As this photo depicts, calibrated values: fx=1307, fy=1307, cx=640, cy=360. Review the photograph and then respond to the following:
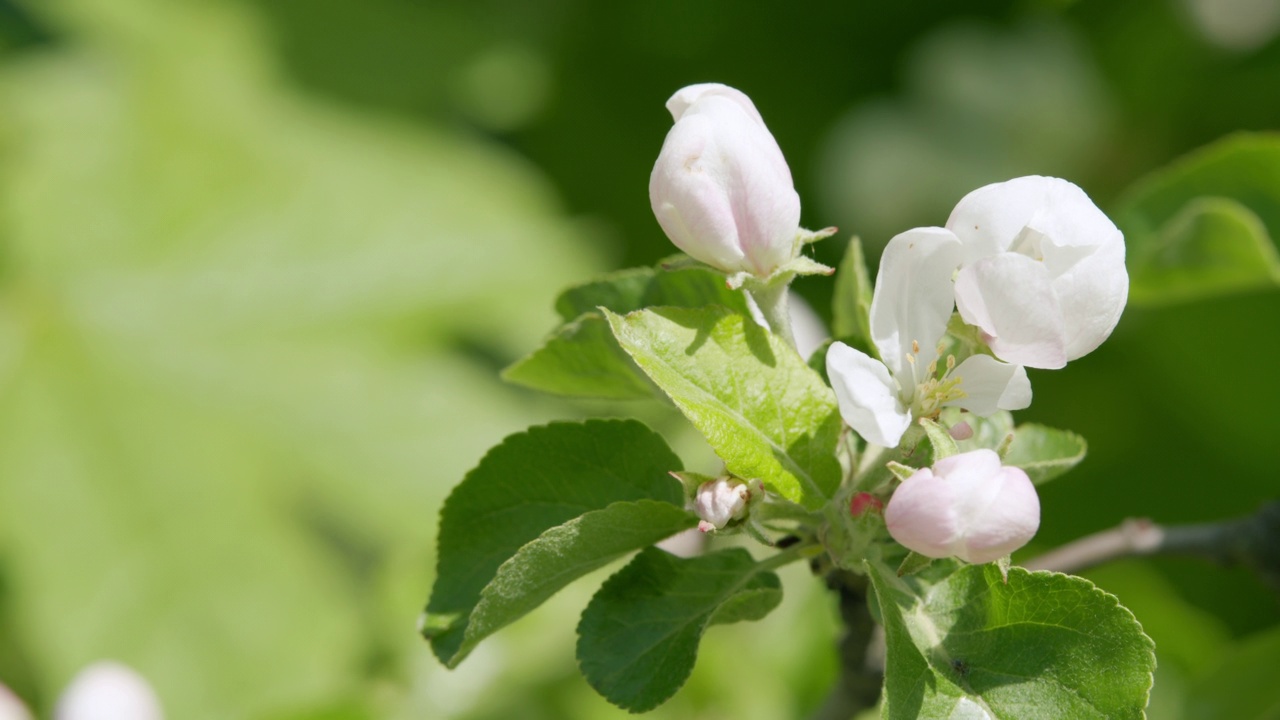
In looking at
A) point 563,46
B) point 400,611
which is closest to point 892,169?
point 563,46

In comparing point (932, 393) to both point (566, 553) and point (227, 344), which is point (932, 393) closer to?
point (566, 553)

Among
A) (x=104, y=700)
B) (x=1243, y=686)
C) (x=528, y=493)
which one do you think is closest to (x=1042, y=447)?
(x=528, y=493)

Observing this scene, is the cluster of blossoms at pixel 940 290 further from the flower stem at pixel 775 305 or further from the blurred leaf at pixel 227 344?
the blurred leaf at pixel 227 344

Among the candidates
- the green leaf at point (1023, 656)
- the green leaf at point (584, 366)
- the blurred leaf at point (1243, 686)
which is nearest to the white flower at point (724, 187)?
the green leaf at point (584, 366)

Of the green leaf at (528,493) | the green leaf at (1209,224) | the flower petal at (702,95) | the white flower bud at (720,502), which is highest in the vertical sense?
the flower petal at (702,95)

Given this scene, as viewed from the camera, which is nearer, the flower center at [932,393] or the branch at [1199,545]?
the flower center at [932,393]

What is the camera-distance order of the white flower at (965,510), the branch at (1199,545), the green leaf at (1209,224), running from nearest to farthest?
the white flower at (965,510) < the branch at (1199,545) < the green leaf at (1209,224)

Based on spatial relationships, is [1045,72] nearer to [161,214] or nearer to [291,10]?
[291,10]
